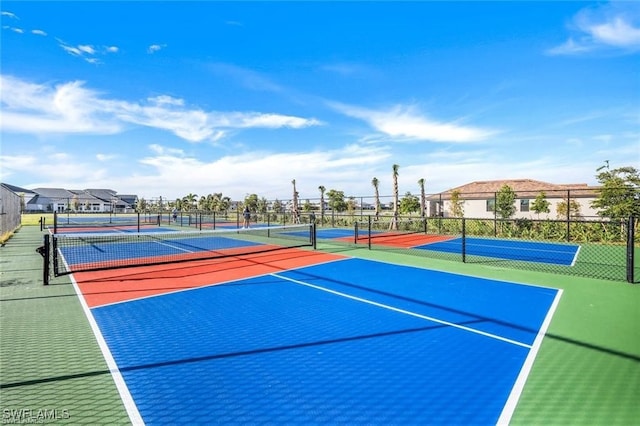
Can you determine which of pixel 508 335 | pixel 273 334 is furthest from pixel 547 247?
pixel 273 334

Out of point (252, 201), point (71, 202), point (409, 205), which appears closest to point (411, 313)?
point (409, 205)

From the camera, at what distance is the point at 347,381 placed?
3799 mm

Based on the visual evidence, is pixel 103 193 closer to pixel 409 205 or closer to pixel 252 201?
pixel 252 201

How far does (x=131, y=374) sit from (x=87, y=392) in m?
0.44

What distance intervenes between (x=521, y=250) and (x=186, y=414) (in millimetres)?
15072

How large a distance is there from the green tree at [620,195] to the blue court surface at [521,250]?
11.3ft

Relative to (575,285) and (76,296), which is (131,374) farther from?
(575,285)

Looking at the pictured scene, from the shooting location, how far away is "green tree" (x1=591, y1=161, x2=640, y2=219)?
17.1 meters

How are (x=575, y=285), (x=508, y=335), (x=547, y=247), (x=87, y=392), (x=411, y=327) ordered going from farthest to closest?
(x=547, y=247) → (x=575, y=285) → (x=411, y=327) → (x=508, y=335) → (x=87, y=392)

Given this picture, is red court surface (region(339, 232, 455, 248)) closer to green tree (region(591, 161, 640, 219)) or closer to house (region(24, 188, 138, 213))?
green tree (region(591, 161, 640, 219))

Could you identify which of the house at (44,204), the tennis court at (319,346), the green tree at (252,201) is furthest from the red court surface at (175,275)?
the house at (44,204)

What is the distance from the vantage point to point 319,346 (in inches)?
187

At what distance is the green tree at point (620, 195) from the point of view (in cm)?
1709

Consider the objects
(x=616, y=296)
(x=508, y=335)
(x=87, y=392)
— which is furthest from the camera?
(x=616, y=296)
